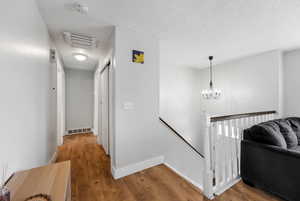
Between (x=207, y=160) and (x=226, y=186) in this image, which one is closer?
(x=207, y=160)

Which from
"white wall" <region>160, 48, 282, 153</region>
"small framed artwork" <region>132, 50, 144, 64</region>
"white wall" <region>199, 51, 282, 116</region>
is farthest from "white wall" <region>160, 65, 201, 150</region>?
"small framed artwork" <region>132, 50, 144, 64</region>

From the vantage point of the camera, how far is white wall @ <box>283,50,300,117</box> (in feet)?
9.26

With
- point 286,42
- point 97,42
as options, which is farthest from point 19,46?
point 286,42

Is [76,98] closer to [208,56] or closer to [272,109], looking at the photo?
[208,56]

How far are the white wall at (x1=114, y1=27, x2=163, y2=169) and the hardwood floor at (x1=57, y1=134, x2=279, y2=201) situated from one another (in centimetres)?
28

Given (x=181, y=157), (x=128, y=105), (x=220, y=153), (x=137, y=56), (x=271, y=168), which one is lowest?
(x=181, y=157)

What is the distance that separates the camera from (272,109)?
2918 millimetres

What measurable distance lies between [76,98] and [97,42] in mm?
3028

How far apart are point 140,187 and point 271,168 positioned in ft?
5.65

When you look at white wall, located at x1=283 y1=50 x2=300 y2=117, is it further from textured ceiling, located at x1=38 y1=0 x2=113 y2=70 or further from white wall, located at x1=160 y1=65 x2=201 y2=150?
textured ceiling, located at x1=38 y1=0 x2=113 y2=70

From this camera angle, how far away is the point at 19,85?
111 cm

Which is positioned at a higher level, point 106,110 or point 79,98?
point 79,98

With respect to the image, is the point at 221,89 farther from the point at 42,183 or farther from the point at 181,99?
the point at 42,183

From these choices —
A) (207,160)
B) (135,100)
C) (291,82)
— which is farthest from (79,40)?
(291,82)
